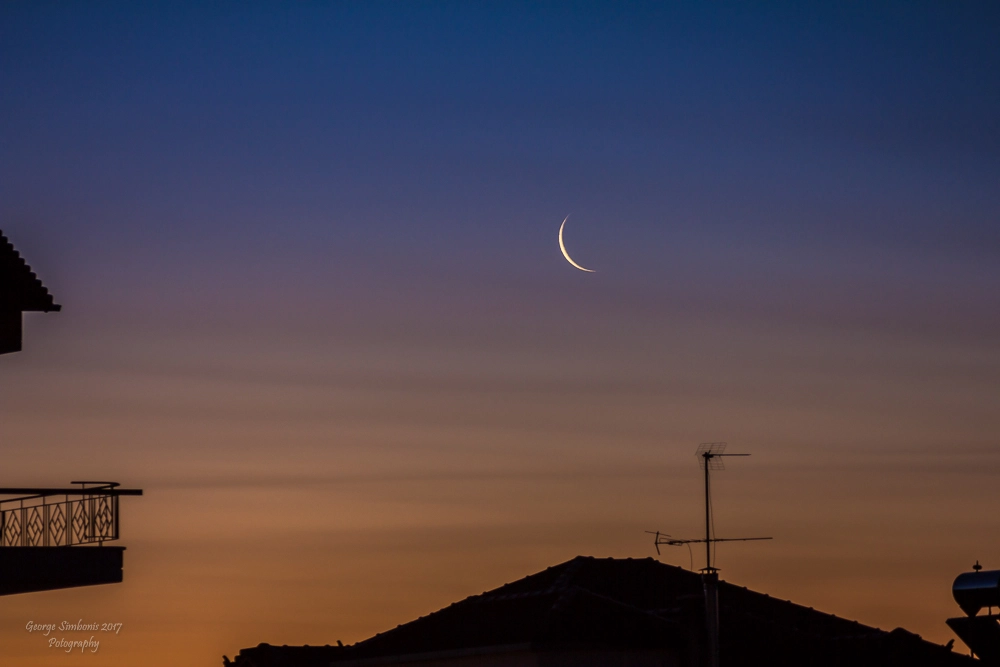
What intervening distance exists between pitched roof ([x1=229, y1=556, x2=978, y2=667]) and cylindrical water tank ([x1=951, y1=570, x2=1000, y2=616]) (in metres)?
9.95

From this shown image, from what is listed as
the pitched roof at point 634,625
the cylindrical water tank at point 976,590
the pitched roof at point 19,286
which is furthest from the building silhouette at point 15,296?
the cylindrical water tank at point 976,590

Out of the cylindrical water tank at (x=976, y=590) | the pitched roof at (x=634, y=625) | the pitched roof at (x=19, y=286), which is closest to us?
the cylindrical water tank at (x=976, y=590)

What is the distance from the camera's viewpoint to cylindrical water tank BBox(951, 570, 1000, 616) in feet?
87.7

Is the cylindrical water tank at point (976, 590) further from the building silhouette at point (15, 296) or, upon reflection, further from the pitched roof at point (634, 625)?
the building silhouette at point (15, 296)

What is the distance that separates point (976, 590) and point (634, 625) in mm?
11327

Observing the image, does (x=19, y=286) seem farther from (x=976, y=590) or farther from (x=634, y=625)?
(x=976, y=590)

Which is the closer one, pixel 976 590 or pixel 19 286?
pixel 976 590

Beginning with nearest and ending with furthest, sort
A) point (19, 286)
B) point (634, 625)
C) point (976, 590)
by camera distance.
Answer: point (976, 590), point (19, 286), point (634, 625)

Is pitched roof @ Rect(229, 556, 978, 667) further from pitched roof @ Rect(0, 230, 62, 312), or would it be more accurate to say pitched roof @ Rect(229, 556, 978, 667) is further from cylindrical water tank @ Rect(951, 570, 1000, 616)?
pitched roof @ Rect(0, 230, 62, 312)

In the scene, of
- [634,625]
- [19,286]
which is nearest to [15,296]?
[19,286]

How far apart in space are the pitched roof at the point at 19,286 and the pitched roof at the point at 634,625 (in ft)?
47.8

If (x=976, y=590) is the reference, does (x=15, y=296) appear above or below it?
above

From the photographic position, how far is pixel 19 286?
97.6ft

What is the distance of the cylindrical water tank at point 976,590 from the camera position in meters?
26.7
